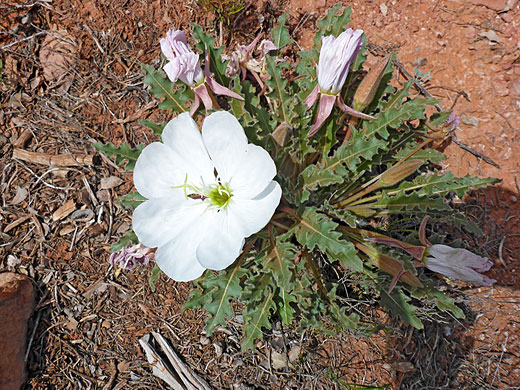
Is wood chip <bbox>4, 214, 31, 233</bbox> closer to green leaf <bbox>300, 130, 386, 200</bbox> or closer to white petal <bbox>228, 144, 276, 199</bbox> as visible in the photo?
white petal <bbox>228, 144, 276, 199</bbox>

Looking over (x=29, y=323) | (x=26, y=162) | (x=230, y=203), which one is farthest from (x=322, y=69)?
(x=29, y=323)

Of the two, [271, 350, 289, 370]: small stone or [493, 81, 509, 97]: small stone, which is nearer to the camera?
[271, 350, 289, 370]: small stone

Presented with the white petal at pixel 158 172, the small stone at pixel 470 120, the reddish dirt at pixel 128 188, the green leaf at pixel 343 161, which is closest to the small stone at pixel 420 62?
the reddish dirt at pixel 128 188

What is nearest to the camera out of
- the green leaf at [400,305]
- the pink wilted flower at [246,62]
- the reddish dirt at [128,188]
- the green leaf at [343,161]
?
the green leaf at [343,161]

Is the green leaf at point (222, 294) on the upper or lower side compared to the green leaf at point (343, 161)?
lower

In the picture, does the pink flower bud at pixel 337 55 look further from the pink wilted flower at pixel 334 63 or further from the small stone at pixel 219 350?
the small stone at pixel 219 350

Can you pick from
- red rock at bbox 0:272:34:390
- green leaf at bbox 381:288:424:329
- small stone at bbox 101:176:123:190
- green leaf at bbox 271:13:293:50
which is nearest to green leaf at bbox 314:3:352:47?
green leaf at bbox 271:13:293:50
